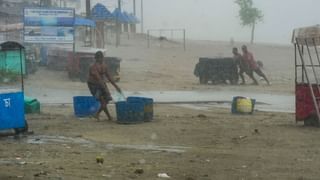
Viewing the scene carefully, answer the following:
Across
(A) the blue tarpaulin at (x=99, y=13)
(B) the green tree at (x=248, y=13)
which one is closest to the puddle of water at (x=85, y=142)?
(A) the blue tarpaulin at (x=99, y=13)

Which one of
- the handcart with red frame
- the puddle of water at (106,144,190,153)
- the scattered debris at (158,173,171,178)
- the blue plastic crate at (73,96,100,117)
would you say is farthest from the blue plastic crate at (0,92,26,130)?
the handcart with red frame

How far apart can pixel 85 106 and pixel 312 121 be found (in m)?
5.09

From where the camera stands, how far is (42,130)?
43.2 ft

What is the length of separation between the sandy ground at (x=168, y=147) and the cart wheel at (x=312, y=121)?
0.15 meters

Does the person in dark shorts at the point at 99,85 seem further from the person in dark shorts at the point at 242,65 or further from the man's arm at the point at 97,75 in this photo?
the person in dark shorts at the point at 242,65

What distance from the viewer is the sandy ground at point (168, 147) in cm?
867

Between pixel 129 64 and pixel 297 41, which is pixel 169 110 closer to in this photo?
pixel 297 41

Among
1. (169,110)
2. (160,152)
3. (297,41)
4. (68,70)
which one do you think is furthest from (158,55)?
(160,152)

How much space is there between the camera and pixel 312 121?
14070mm

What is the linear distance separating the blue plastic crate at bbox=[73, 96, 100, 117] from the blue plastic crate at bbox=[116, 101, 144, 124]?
53.5 inches

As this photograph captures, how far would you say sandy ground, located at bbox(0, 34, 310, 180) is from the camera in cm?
867

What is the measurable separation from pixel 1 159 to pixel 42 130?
3521 mm

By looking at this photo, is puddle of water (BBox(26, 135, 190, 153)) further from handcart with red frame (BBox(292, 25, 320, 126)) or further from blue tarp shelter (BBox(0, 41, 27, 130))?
handcart with red frame (BBox(292, 25, 320, 126))

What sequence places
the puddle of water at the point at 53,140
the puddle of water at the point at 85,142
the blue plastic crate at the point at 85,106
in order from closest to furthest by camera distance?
the puddle of water at the point at 85,142
the puddle of water at the point at 53,140
the blue plastic crate at the point at 85,106
